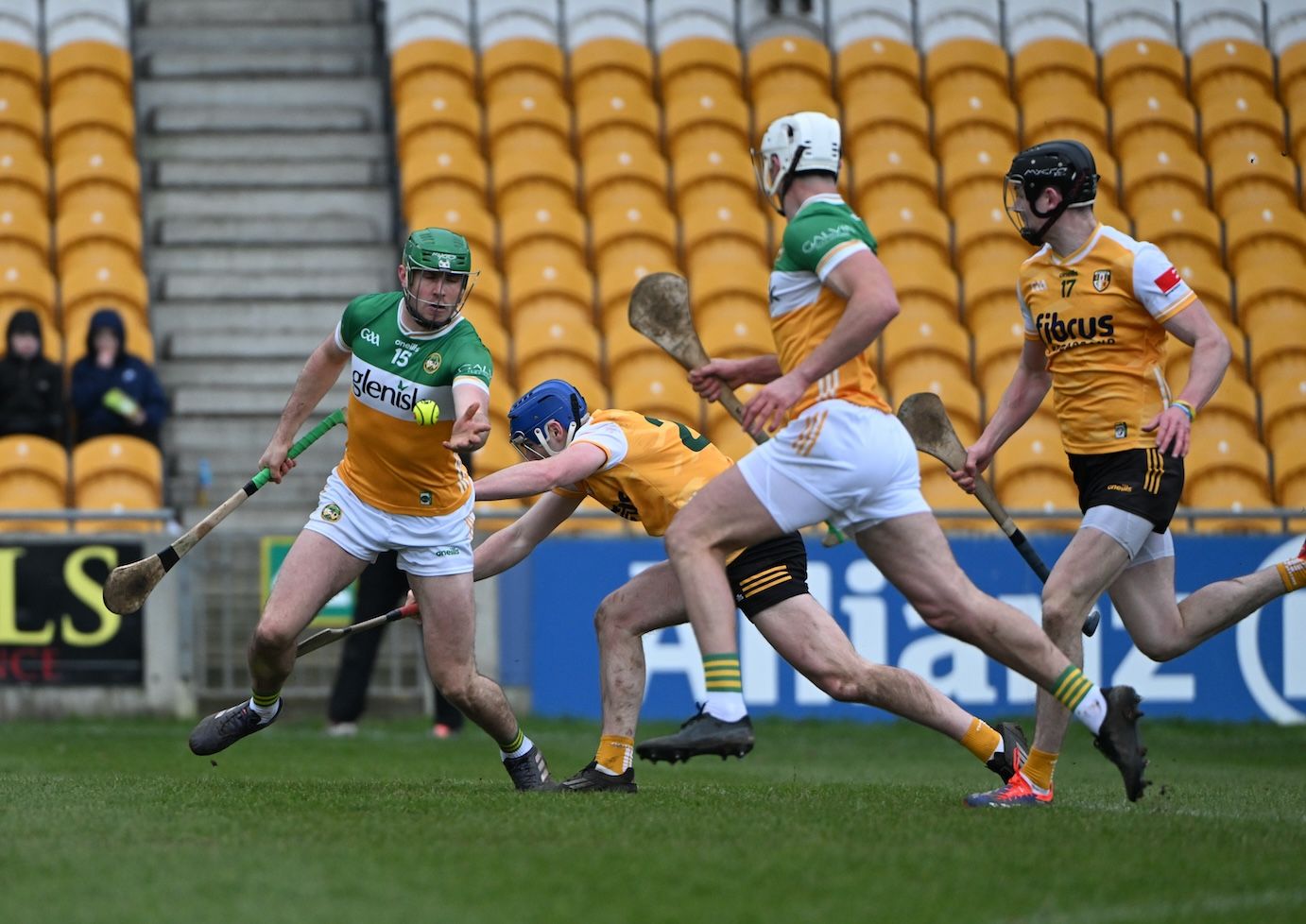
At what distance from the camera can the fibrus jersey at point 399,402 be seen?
24.2 ft

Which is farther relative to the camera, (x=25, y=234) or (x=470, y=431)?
(x=25, y=234)

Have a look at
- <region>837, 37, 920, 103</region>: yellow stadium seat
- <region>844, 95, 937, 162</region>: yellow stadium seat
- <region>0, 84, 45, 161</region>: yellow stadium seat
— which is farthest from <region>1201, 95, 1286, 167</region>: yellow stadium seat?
<region>0, 84, 45, 161</region>: yellow stadium seat

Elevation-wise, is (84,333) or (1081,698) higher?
(84,333)

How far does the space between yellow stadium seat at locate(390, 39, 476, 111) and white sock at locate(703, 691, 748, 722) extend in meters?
12.5

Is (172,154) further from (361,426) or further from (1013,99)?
(361,426)

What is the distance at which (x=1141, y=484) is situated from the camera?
280 inches

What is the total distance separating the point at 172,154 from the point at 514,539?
11166mm

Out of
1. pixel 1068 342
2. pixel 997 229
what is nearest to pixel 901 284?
pixel 997 229

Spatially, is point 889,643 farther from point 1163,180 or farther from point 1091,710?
point 1163,180

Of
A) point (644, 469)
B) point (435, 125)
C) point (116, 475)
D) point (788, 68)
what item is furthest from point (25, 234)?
point (644, 469)

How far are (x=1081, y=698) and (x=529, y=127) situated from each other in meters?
12.1

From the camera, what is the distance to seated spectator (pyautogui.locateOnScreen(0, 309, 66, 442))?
1384 cm

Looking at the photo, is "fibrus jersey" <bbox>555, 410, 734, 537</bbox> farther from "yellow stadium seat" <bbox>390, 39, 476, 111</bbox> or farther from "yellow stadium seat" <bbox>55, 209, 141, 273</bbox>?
"yellow stadium seat" <bbox>390, 39, 476, 111</bbox>

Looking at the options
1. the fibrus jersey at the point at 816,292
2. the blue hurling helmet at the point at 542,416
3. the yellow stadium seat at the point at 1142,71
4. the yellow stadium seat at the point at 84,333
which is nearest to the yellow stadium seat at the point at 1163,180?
the yellow stadium seat at the point at 1142,71
